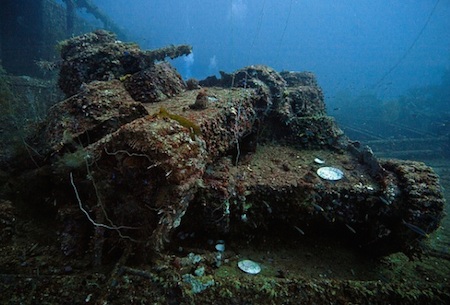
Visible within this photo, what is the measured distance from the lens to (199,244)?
11.7 ft

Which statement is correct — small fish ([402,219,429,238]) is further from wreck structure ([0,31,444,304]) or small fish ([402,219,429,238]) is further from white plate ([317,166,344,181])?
white plate ([317,166,344,181])

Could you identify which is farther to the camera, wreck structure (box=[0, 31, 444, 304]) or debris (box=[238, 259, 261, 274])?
debris (box=[238, 259, 261, 274])

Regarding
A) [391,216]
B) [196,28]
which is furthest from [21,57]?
[196,28]

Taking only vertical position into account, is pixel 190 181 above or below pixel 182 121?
below

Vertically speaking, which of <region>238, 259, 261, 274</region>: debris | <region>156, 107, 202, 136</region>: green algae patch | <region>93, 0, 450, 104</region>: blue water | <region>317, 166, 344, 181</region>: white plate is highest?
<region>93, 0, 450, 104</region>: blue water

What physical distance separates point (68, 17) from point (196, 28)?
572 ft

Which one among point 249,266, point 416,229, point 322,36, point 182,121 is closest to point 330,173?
point 416,229

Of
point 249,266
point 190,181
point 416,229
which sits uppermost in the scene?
point 190,181

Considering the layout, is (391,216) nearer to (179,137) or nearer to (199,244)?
(199,244)

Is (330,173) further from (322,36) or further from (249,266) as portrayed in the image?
(322,36)

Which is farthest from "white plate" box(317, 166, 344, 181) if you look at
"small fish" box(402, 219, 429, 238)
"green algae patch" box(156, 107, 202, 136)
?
"green algae patch" box(156, 107, 202, 136)

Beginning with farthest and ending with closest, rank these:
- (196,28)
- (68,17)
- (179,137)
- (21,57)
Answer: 1. (196,28)
2. (68,17)
3. (21,57)
4. (179,137)

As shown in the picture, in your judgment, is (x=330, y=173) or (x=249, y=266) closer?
(x=249, y=266)

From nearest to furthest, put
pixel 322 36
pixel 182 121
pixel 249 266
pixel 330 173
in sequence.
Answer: pixel 182 121, pixel 249 266, pixel 330 173, pixel 322 36
